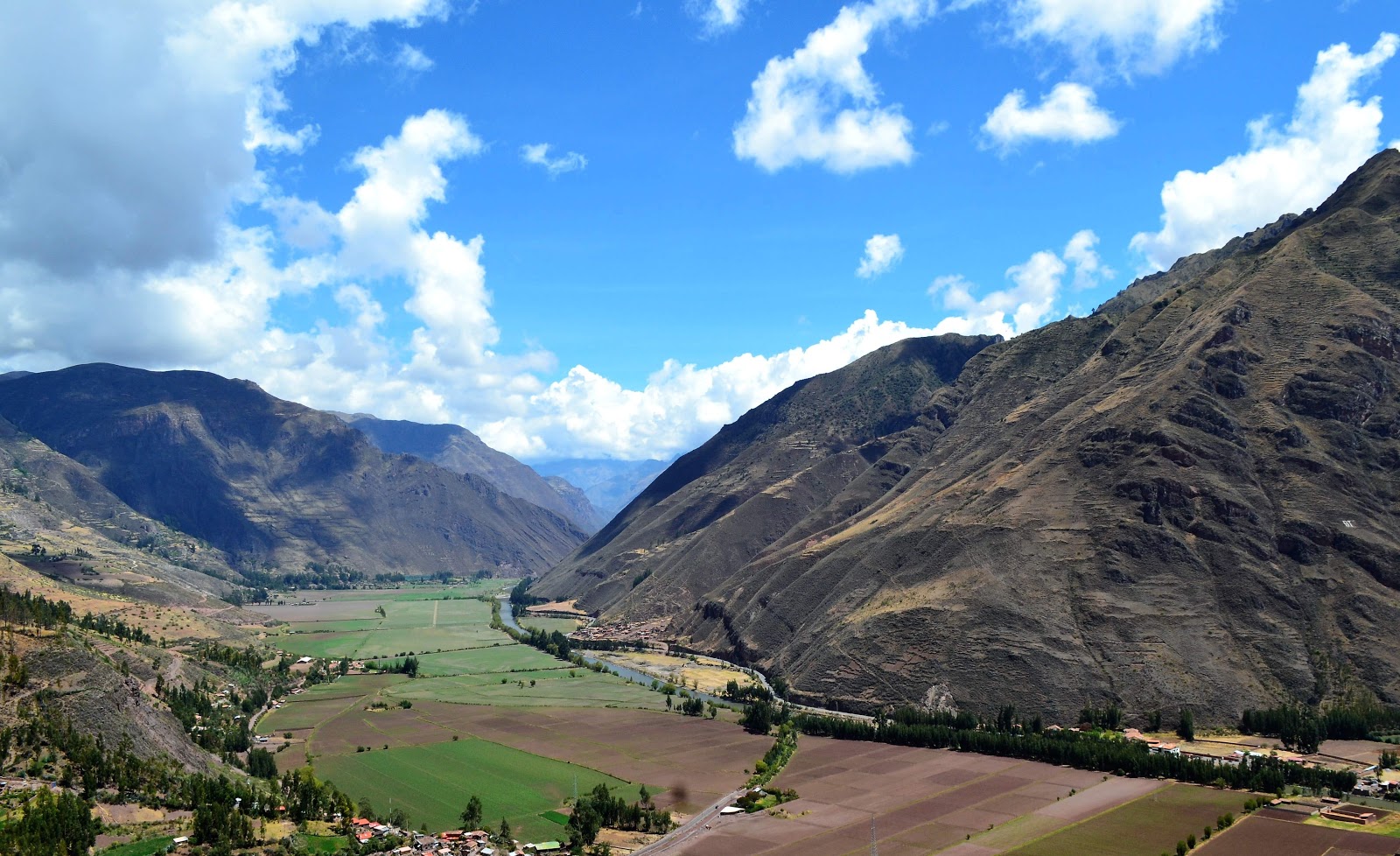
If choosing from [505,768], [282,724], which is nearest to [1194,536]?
[505,768]

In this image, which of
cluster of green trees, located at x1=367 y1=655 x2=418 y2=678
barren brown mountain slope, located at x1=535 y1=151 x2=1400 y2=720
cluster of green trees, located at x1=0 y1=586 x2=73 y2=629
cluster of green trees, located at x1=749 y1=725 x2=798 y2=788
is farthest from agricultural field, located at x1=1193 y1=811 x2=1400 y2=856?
cluster of green trees, located at x1=367 y1=655 x2=418 y2=678

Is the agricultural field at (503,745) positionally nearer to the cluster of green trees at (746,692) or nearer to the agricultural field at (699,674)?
the agricultural field at (699,674)

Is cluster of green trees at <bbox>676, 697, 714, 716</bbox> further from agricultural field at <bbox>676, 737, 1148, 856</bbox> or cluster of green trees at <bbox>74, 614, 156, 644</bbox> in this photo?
cluster of green trees at <bbox>74, 614, 156, 644</bbox>

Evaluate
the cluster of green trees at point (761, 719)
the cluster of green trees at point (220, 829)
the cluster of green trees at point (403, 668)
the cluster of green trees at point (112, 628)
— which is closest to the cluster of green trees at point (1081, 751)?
the cluster of green trees at point (761, 719)

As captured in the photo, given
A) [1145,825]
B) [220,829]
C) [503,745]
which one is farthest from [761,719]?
[220,829]

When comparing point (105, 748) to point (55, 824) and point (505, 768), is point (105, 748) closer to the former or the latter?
point (55, 824)

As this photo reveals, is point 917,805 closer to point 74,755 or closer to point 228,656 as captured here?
point 74,755
